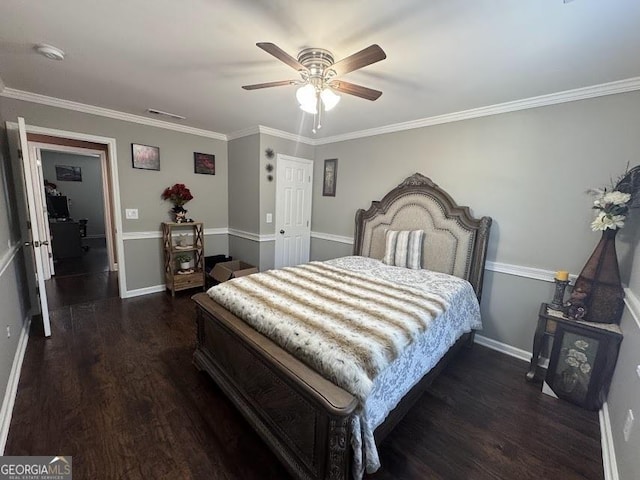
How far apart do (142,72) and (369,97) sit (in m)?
1.86

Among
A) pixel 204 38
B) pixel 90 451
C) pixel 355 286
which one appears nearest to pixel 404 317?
pixel 355 286

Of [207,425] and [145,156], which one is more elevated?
[145,156]

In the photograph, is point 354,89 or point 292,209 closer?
point 354,89

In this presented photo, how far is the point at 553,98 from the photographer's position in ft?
7.77

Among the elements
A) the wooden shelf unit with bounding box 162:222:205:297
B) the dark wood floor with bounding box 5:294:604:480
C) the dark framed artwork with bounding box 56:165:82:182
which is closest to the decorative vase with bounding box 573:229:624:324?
the dark wood floor with bounding box 5:294:604:480

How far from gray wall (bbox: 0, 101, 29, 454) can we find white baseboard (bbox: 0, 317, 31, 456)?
0.03 m

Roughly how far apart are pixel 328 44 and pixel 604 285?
8.72ft

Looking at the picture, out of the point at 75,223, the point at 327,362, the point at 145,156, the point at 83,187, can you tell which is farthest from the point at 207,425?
the point at 83,187

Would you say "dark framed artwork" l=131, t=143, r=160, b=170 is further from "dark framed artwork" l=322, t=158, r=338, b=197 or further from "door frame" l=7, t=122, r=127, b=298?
"dark framed artwork" l=322, t=158, r=338, b=197

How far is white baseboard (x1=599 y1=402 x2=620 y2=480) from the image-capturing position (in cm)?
152

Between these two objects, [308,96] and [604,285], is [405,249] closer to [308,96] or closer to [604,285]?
[604,285]

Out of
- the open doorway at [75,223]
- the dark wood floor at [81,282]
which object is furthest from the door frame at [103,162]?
the dark wood floor at [81,282]

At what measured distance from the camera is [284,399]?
1506 millimetres

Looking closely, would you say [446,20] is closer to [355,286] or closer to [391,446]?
[355,286]
